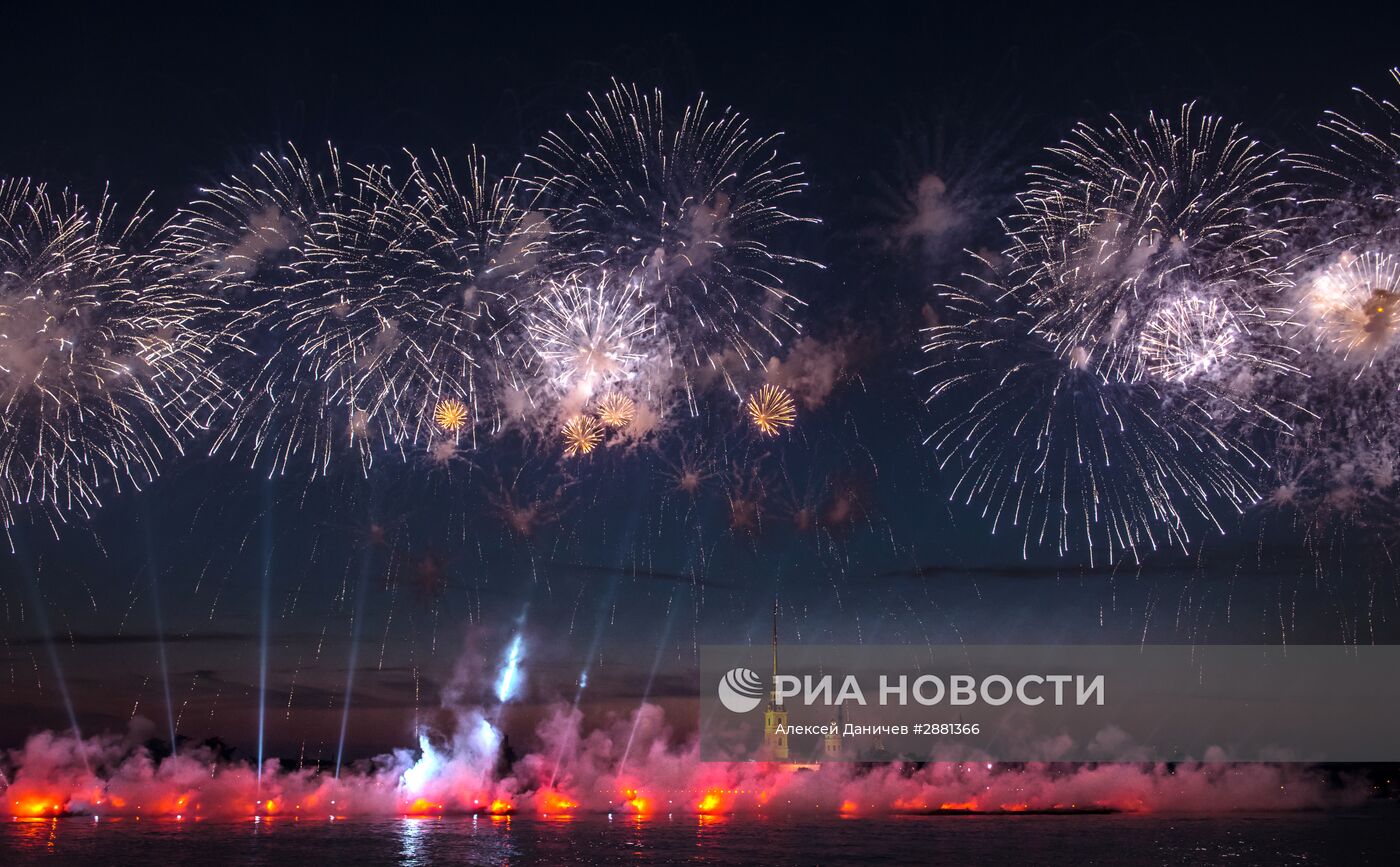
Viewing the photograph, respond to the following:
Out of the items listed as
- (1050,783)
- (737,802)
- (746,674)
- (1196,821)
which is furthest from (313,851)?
(1050,783)

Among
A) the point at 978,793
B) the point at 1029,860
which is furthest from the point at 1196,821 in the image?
the point at 1029,860

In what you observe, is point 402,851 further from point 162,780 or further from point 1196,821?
point 1196,821

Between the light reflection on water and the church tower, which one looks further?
the church tower

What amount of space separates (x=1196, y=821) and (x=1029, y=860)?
70.2 metres

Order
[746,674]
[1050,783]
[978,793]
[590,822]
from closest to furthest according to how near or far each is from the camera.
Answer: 1. [746,674]
2. [590,822]
3. [978,793]
4. [1050,783]

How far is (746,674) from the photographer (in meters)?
88.6

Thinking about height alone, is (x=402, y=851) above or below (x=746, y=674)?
below

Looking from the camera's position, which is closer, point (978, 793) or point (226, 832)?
point (226, 832)

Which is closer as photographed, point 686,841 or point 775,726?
point 686,841

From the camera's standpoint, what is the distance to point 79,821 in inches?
4867

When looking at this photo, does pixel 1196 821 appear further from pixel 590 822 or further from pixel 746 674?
pixel 746 674

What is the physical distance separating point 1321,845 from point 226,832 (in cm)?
9962

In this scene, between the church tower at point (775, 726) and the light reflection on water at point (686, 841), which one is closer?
the light reflection on water at point (686, 841)

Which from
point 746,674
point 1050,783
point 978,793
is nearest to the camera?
point 746,674
